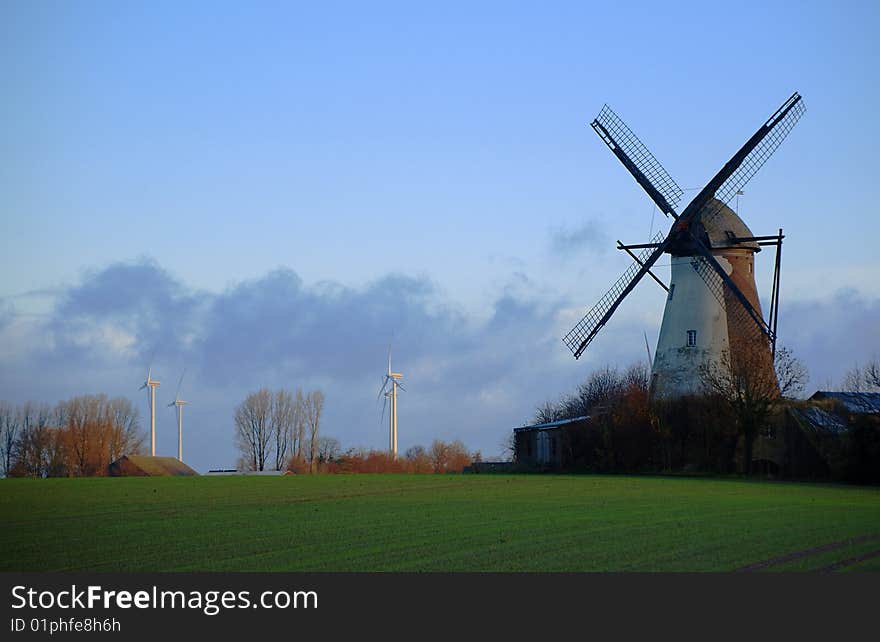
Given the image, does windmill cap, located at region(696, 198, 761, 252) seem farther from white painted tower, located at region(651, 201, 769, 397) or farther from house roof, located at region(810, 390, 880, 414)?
house roof, located at region(810, 390, 880, 414)

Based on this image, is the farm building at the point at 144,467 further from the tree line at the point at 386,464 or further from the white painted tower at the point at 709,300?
the white painted tower at the point at 709,300

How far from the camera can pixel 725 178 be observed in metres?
61.1

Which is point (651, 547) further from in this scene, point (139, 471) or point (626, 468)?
point (139, 471)

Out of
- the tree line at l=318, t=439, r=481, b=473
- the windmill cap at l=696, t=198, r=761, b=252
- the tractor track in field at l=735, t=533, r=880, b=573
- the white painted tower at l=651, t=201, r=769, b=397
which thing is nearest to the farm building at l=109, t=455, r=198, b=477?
Result: the tree line at l=318, t=439, r=481, b=473

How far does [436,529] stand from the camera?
91.7ft

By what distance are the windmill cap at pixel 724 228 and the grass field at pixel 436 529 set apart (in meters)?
16.4

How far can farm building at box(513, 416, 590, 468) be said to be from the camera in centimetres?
7300

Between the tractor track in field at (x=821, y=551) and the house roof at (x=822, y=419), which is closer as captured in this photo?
the tractor track in field at (x=821, y=551)

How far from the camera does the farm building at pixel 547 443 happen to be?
73000 mm

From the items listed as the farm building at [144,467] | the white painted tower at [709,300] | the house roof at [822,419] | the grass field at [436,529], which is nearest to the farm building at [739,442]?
the house roof at [822,419]

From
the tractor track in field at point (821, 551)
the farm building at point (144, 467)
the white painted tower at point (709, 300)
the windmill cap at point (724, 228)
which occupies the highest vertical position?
the windmill cap at point (724, 228)

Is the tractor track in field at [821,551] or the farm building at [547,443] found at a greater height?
the farm building at [547,443]

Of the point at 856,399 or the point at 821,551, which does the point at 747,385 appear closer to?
the point at 856,399

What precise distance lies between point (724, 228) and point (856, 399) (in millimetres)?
13694
